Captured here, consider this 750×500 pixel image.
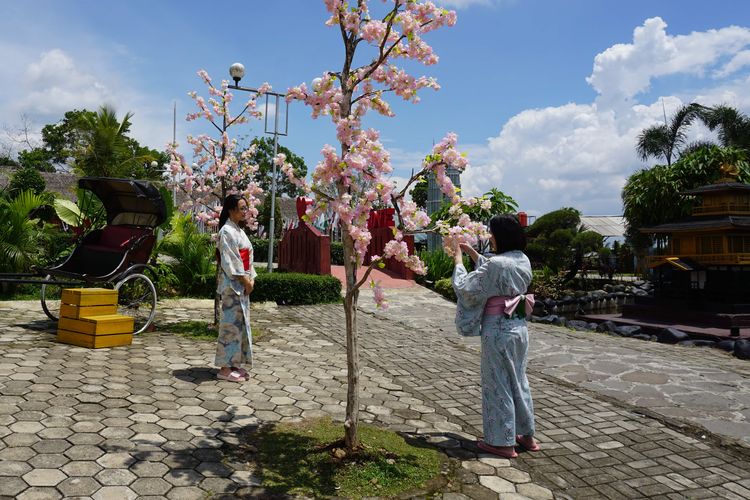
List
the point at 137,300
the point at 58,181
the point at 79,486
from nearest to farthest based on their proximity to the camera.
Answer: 1. the point at 79,486
2. the point at 137,300
3. the point at 58,181

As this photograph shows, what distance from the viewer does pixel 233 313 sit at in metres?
5.50

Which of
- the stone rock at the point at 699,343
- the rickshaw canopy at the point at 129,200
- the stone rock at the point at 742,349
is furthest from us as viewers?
the stone rock at the point at 699,343

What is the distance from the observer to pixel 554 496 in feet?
11.4

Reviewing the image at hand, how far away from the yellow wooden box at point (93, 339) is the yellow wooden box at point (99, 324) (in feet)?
0.14

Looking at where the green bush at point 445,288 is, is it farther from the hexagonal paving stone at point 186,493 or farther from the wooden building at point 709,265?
the hexagonal paving stone at point 186,493

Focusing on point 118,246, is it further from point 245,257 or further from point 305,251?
point 305,251

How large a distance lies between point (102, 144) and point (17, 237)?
13491 millimetres

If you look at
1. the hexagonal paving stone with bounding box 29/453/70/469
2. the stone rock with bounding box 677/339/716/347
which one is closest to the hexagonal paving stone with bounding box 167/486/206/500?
the hexagonal paving stone with bounding box 29/453/70/469

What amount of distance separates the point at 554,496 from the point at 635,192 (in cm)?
2440

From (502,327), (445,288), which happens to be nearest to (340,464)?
(502,327)

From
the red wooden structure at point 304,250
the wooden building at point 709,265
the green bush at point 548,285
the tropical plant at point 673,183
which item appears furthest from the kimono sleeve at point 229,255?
the tropical plant at point 673,183

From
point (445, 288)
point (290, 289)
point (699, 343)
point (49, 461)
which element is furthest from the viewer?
point (445, 288)

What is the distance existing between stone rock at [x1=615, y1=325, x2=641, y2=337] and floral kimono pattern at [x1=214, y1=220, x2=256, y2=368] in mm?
9235

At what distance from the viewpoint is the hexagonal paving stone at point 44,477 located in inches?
120
